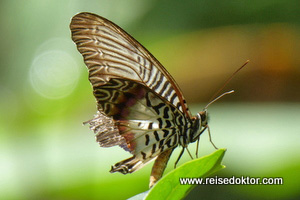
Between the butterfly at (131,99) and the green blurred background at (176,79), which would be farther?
the green blurred background at (176,79)

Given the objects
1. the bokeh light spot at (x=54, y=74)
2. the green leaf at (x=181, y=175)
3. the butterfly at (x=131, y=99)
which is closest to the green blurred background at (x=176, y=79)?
the bokeh light spot at (x=54, y=74)

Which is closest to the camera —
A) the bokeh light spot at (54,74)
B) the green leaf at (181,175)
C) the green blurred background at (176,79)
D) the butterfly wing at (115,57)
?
the green leaf at (181,175)

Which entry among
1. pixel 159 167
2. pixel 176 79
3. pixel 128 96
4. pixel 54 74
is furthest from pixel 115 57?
pixel 176 79

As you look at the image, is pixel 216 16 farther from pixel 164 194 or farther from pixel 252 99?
pixel 164 194

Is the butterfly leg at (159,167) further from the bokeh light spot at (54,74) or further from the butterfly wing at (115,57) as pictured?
the bokeh light spot at (54,74)

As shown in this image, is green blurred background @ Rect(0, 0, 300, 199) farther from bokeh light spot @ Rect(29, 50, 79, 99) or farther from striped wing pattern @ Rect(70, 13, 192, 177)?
striped wing pattern @ Rect(70, 13, 192, 177)

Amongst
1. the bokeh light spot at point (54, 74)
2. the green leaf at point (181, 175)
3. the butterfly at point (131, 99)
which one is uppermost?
the bokeh light spot at point (54, 74)

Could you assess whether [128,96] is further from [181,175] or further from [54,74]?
[54,74]
